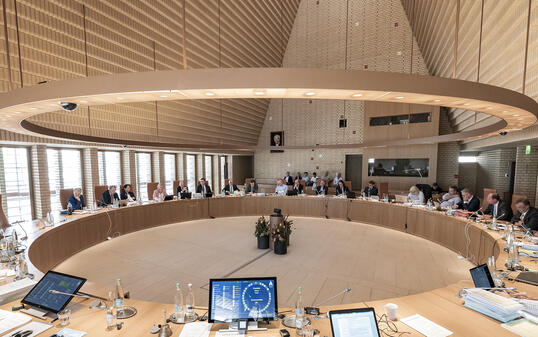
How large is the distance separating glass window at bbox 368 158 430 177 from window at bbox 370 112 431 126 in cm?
176

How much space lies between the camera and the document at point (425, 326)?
181 cm

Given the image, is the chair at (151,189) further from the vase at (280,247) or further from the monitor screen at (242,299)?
the monitor screen at (242,299)

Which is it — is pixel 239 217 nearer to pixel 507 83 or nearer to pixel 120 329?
pixel 120 329

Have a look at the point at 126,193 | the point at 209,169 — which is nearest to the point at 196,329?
the point at 126,193

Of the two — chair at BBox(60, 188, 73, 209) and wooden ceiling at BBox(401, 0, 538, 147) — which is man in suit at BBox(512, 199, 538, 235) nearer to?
wooden ceiling at BBox(401, 0, 538, 147)

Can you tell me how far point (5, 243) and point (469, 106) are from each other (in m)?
6.11

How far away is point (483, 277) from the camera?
89.7 inches

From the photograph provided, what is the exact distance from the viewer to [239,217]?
30.3 ft

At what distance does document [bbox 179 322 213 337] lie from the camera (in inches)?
71.9

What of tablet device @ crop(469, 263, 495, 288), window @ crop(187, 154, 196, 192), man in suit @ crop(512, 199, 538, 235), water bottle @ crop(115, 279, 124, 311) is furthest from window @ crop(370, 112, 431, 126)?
water bottle @ crop(115, 279, 124, 311)

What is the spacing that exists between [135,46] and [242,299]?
6.89 meters

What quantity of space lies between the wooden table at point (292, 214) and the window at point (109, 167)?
357 centimetres

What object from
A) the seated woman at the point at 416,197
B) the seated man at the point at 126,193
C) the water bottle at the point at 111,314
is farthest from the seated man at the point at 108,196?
the seated woman at the point at 416,197

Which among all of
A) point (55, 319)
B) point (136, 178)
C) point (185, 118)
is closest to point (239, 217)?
point (185, 118)
